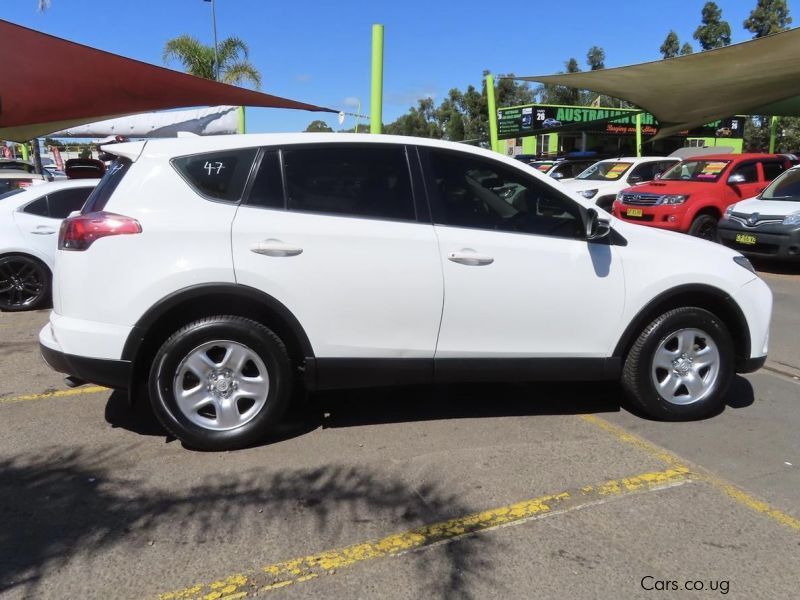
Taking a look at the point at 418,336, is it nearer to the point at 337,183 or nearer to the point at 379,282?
the point at 379,282

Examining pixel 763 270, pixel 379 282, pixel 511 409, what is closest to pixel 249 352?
pixel 379 282

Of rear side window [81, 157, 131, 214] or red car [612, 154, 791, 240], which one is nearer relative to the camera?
rear side window [81, 157, 131, 214]

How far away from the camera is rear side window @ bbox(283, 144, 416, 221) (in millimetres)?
3732

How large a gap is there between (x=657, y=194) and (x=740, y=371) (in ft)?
27.3

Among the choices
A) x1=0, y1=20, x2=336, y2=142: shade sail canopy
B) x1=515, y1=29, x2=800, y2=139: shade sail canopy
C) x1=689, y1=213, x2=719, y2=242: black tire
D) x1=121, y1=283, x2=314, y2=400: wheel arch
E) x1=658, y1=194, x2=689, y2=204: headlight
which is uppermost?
x1=515, y1=29, x2=800, y2=139: shade sail canopy

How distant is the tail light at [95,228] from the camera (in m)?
3.45

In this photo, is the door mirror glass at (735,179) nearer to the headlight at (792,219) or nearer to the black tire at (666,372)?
the headlight at (792,219)

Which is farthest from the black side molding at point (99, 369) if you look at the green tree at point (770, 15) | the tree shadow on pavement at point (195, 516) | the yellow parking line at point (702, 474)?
the green tree at point (770, 15)

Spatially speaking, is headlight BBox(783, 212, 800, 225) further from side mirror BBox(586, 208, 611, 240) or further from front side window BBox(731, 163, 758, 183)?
side mirror BBox(586, 208, 611, 240)

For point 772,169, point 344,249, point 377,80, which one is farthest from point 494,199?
point 772,169

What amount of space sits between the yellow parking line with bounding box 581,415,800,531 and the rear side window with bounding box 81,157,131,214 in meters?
3.29

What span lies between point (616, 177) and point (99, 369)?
14.0 metres

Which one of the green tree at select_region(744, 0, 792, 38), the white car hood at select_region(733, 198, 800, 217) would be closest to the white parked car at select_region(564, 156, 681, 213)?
the white car hood at select_region(733, 198, 800, 217)

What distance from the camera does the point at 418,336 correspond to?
12.5 feet
